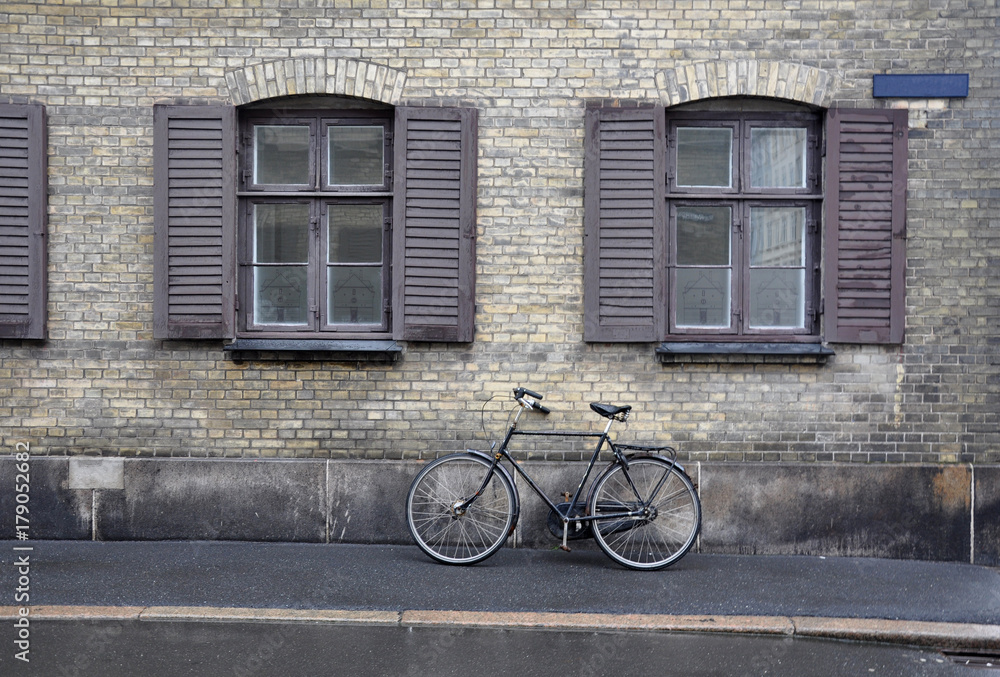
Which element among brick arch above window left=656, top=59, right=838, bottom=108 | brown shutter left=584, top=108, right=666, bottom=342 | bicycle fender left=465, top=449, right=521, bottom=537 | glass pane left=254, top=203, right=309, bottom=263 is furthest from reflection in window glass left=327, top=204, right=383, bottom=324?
brick arch above window left=656, top=59, right=838, bottom=108

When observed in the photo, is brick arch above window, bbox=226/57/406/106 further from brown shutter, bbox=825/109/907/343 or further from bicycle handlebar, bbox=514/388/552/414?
brown shutter, bbox=825/109/907/343

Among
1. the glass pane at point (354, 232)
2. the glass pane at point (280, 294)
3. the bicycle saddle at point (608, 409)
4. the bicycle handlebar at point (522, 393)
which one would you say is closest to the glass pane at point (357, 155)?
the glass pane at point (354, 232)

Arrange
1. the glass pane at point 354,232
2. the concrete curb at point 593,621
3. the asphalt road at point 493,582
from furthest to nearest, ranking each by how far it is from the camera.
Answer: the glass pane at point 354,232 → the asphalt road at point 493,582 → the concrete curb at point 593,621

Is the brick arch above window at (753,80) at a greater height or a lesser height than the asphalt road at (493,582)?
greater

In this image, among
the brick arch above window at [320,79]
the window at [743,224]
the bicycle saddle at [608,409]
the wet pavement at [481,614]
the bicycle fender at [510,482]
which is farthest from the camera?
the window at [743,224]

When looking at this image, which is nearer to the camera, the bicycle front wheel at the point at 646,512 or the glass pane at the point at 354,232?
the bicycle front wheel at the point at 646,512

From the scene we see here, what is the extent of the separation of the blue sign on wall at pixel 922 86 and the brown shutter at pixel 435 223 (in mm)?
3053

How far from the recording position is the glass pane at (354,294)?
6914 millimetres

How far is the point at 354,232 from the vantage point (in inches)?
Result: 272

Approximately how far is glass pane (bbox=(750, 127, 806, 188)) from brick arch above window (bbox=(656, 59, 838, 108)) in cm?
35

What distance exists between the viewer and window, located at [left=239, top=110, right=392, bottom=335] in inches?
270

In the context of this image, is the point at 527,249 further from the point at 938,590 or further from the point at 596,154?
the point at 938,590

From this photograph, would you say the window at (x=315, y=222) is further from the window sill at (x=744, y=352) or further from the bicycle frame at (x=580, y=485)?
the window sill at (x=744, y=352)

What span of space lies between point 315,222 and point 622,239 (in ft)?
7.76
